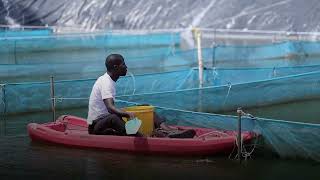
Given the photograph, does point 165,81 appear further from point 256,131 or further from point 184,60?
point 184,60

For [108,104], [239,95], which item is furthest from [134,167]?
[239,95]

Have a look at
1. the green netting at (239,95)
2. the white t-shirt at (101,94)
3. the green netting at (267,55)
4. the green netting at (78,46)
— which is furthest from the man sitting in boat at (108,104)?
the green netting at (78,46)

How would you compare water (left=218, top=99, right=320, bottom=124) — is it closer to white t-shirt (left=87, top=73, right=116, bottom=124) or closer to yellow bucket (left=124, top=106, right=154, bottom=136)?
yellow bucket (left=124, top=106, right=154, bottom=136)

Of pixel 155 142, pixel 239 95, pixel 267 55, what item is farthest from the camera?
pixel 267 55

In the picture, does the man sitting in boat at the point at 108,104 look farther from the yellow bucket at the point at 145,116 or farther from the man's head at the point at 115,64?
the yellow bucket at the point at 145,116

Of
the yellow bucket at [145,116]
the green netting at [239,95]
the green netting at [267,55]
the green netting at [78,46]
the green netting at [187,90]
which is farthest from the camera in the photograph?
the green netting at [78,46]

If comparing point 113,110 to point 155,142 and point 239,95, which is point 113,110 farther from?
point 239,95

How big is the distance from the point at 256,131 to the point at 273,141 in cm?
31

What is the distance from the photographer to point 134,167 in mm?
8617

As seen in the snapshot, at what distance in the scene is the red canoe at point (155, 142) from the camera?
8789 millimetres

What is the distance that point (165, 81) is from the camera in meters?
13.7

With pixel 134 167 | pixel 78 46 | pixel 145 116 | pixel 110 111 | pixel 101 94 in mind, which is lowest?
pixel 134 167

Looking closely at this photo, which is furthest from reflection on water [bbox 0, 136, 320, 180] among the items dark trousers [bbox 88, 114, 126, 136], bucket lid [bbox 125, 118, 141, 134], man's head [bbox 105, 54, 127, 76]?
man's head [bbox 105, 54, 127, 76]

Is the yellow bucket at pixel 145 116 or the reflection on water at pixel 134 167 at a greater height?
the yellow bucket at pixel 145 116
